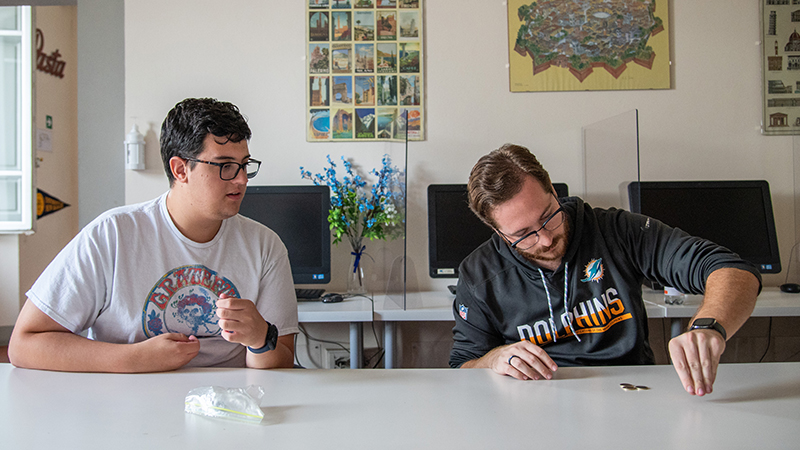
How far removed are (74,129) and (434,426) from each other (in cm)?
529

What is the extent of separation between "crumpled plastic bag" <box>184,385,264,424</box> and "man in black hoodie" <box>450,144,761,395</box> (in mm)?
595

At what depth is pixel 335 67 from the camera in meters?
2.70

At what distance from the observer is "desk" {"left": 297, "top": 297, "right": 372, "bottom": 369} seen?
81.7 inches

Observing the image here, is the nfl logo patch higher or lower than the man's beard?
lower

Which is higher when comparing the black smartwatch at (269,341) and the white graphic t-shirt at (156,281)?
the white graphic t-shirt at (156,281)

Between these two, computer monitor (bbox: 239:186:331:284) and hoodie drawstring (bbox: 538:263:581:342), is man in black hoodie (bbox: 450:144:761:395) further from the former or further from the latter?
computer monitor (bbox: 239:186:331:284)

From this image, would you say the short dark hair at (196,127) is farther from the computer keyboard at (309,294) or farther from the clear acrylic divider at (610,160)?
the clear acrylic divider at (610,160)

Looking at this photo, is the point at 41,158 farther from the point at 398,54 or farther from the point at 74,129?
the point at 398,54

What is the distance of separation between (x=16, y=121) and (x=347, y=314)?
9.44ft

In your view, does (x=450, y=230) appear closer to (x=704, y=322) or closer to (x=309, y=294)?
(x=309, y=294)

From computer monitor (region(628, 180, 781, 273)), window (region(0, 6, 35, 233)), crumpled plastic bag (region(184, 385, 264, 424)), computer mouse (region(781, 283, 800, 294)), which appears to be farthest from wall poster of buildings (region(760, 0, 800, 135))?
window (region(0, 6, 35, 233))

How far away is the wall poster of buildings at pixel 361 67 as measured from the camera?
2688 millimetres

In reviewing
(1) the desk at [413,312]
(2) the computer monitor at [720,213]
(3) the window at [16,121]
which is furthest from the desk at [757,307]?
(3) the window at [16,121]

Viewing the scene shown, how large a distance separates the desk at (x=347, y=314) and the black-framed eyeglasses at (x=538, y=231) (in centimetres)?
92
